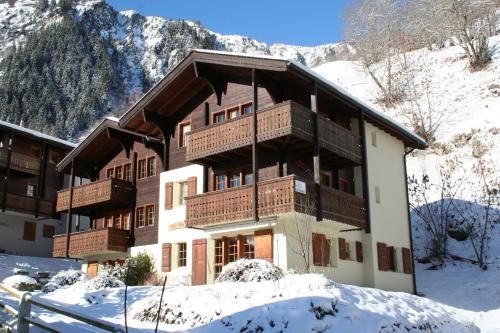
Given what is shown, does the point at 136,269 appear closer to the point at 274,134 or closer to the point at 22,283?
the point at 22,283

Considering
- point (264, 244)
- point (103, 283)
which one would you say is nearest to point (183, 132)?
point (264, 244)

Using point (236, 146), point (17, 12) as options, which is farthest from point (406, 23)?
point (17, 12)

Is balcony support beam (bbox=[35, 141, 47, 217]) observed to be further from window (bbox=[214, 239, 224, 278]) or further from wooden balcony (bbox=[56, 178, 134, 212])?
window (bbox=[214, 239, 224, 278])

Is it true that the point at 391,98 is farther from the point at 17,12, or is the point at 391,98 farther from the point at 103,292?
the point at 17,12

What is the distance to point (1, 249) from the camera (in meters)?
35.3

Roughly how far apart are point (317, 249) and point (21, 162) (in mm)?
22665

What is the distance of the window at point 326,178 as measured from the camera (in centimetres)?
2483

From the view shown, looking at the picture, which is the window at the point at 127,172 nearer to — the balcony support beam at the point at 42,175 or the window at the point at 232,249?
the window at the point at 232,249

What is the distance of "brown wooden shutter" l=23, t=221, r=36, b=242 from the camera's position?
37.2 m

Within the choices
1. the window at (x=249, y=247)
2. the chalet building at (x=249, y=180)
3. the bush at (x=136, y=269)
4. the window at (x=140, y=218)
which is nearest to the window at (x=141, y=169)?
the chalet building at (x=249, y=180)

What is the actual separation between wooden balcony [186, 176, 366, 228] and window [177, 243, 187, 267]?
293cm

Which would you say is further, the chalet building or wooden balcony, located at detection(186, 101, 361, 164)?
the chalet building

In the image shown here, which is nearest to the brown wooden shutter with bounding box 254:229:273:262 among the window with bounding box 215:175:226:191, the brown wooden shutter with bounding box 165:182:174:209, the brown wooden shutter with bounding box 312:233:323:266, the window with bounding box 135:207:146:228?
the brown wooden shutter with bounding box 312:233:323:266

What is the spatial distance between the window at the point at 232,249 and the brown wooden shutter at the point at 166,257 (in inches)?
144
